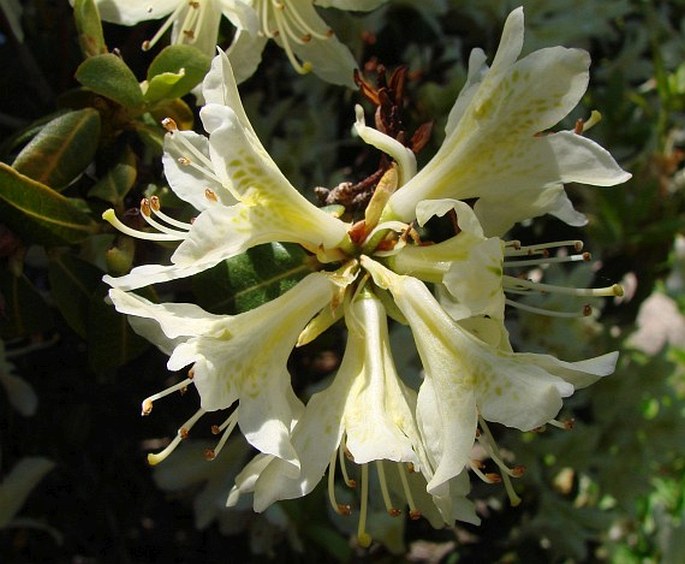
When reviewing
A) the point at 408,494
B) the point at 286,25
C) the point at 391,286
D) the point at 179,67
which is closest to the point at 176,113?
the point at 179,67

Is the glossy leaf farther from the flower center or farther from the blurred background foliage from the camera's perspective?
the flower center

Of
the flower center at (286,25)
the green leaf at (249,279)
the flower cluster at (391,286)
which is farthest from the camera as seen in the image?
the flower center at (286,25)

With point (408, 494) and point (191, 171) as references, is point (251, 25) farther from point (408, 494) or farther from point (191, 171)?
point (408, 494)

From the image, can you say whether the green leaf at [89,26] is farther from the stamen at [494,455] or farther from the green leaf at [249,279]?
the stamen at [494,455]

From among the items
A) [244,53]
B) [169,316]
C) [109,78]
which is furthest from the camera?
[244,53]

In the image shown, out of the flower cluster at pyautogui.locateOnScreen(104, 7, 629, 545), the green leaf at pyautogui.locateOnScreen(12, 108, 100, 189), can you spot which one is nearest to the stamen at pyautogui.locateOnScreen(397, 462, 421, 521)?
the flower cluster at pyautogui.locateOnScreen(104, 7, 629, 545)

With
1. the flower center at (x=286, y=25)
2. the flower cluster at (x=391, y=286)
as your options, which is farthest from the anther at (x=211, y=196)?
the flower center at (x=286, y=25)
